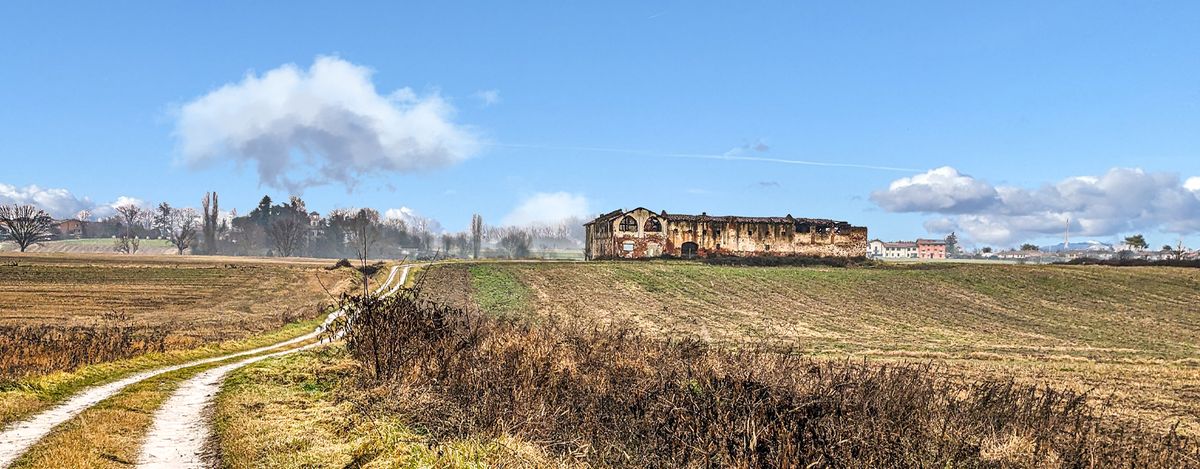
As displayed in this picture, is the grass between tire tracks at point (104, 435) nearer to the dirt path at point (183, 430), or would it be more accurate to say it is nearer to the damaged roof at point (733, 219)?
the dirt path at point (183, 430)

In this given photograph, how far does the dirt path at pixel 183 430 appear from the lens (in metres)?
10.9

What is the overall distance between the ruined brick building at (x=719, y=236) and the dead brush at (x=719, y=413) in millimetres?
85290

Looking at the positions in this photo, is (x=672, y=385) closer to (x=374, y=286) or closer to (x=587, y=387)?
(x=587, y=387)

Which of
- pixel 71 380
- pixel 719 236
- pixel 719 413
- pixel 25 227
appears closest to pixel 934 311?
pixel 719 413

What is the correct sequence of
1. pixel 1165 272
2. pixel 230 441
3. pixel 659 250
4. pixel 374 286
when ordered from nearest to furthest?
pixel 230 441, pixel 374 286, pixel 1165 272, pixel 659 250

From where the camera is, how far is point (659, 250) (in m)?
103

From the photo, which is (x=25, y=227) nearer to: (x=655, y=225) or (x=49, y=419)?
(x=655, y=225)

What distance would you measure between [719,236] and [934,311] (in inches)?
2157

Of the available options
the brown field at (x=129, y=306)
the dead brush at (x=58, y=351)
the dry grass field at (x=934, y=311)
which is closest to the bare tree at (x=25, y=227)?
the brown field at (x=129, y=306)

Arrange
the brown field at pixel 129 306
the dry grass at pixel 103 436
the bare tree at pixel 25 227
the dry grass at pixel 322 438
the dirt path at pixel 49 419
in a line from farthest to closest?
the bare tree at pixel 25 227 → the brown field at pixel 129 306 → the dirt path at pixel 49 419 → the dry grass at pixel 103 436 → the dry grass at pixel 322 438

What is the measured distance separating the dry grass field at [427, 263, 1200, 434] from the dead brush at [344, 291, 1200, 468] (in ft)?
15.0

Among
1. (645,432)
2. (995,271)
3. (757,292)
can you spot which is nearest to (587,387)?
(645,432)

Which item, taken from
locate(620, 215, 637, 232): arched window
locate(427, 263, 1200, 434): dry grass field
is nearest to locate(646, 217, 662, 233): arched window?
locate(620, 215, 637, 232): arched window

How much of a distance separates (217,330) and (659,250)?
72.3 m
